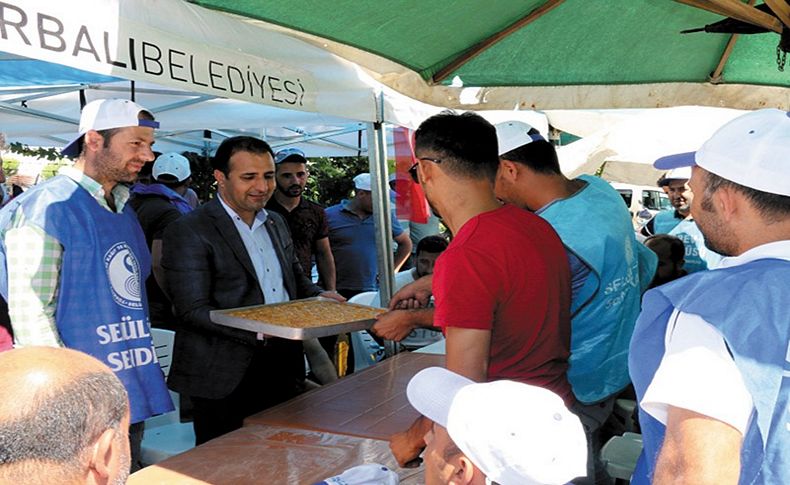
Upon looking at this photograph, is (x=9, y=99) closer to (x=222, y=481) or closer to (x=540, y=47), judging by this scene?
(x=540, y=47)

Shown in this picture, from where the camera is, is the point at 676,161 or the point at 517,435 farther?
the point at 676,161

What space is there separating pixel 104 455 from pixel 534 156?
6.32 ft

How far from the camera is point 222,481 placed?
1898 millimetres

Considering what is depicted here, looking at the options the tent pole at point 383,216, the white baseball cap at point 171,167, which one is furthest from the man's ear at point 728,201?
the white baseball cap at point 171,167

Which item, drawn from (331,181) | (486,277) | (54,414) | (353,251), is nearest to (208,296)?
(486,277)

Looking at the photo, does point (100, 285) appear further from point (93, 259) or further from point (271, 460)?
point (271, 460)

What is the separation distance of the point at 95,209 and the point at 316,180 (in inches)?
→ 469

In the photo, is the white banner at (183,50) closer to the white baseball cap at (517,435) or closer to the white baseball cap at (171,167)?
the white baseball cap at (517,435)

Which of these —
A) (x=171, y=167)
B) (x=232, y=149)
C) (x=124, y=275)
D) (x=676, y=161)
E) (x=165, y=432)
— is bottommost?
(x=165, y=432)

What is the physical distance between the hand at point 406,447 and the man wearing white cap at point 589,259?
2.44ft

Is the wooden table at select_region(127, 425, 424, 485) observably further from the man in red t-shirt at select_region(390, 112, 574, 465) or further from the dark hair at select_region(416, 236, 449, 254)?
the dark hair at select_region(416, 236, 449, 254)

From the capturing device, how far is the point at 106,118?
2.49 meters

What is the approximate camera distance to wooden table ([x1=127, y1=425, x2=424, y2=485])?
1911mm

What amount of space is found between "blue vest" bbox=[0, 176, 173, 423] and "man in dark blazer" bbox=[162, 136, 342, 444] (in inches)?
8.6
